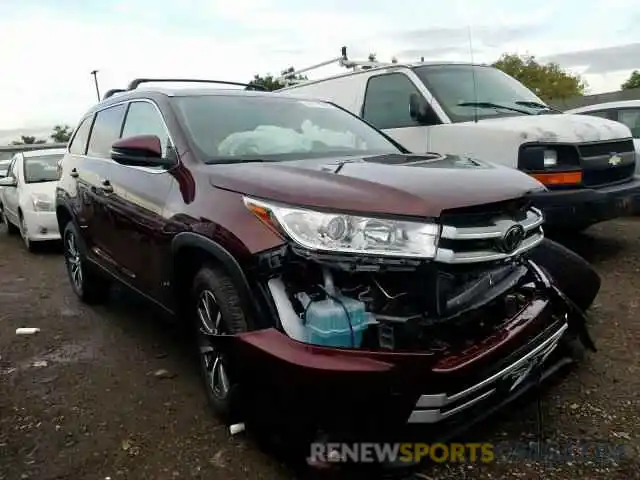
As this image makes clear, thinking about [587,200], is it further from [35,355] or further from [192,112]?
[35,355]

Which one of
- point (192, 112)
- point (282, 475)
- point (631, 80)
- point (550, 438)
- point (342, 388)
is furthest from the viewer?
point (631, 80)

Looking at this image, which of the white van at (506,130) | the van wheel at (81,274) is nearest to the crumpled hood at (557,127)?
the white van at (506,130)

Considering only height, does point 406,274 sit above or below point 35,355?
above

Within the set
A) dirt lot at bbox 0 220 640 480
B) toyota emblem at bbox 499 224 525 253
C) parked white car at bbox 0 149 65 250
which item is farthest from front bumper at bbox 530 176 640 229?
parked white car at bbox 0 149 65 250

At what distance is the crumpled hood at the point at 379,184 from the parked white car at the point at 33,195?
20.0 feet

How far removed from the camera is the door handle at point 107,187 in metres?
4.06

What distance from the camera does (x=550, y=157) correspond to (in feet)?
16.3

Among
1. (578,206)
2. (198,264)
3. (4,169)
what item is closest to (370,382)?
(198,264)

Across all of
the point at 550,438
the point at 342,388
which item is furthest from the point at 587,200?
the point at 342,388

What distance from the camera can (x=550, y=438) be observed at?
277 cm

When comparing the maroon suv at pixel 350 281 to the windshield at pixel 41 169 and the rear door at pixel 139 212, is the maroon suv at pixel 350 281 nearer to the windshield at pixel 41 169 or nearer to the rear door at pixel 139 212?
the rear door at pixel 139 212

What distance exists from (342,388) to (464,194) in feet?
3.03

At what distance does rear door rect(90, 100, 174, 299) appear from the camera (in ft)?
11.0

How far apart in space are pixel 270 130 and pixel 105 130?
176 centimetres
